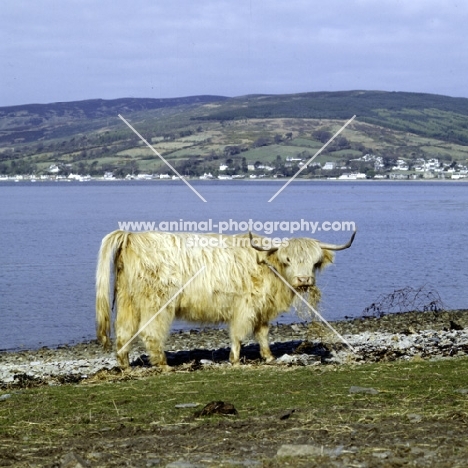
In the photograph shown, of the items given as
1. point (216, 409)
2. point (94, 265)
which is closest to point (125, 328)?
point (216, 409)

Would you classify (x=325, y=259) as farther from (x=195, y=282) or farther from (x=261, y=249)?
(x=195, y=282)

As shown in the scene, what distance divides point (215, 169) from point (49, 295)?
94.4m

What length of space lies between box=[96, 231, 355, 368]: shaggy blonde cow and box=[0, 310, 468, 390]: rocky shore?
19.4 inches

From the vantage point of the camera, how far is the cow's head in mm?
11398

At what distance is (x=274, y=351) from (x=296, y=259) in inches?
83.8

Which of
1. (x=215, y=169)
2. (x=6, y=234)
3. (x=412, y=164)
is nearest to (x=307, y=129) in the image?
(x=412, y=164)

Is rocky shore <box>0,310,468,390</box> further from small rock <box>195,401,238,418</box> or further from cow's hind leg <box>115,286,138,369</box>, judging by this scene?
small rock <box>195,401,238,418</box>

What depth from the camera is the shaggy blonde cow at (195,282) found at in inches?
424

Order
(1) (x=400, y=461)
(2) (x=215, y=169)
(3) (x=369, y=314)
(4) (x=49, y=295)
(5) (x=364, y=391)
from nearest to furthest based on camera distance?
1. (1) (x=400, y=461)
2. (5) (x=364, y=391)
3. (3) (x=369, y=314)
4. (4) (x=49, y=295)
5. (2) (x=215, y=169)

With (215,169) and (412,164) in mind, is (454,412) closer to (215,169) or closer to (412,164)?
A: (215,169)

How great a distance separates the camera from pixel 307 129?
14138cm

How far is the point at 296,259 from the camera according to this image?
1142 cm

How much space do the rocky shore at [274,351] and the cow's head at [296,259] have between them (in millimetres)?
739

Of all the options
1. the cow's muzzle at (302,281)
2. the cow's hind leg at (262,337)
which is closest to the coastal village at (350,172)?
the cow's hind leg at (262,337)
